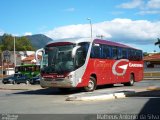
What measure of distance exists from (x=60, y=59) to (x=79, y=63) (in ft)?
3.80

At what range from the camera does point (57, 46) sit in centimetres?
2358

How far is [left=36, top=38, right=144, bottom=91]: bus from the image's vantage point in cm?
2275

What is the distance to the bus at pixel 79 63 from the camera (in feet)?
74.6

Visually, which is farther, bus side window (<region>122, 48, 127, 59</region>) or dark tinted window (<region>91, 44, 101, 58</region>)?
bus side window (<region>122, 48, 127, 59</region>)

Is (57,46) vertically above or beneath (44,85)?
above

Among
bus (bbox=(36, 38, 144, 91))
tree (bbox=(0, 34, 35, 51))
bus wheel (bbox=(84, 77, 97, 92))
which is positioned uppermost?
tree (bbox=(0, 34, 35, 51))

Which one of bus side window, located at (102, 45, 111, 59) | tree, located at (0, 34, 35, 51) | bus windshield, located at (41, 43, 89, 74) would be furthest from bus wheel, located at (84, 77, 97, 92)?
tree, located at (0, 34, 35, 51)

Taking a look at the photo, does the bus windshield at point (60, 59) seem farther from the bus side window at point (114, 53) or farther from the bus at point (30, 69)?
the bus at point (30, 69)

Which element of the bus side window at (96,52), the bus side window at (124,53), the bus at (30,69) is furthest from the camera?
the bus at (30,69)

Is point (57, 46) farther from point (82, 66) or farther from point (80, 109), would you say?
point (80, 109)

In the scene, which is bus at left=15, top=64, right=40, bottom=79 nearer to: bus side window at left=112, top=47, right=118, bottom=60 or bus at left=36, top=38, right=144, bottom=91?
bus side window at left=112, top=47, right=118, bottom=60

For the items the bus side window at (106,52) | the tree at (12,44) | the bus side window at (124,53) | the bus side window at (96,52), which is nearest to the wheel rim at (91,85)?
the bus side window at (96,52)

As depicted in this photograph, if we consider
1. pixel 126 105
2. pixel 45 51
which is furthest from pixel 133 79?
pixel 126 105

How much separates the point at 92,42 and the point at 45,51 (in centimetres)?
308
